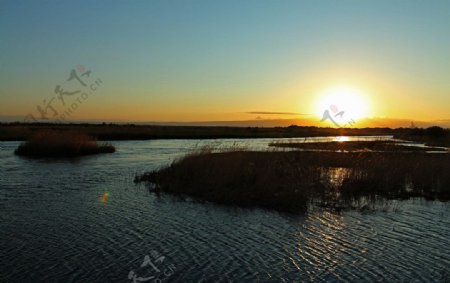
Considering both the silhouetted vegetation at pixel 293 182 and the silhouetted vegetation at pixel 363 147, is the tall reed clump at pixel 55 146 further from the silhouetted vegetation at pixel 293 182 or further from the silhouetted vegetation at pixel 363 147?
the silhouetted vegetation at pixel 363 147

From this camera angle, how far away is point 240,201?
687 inches

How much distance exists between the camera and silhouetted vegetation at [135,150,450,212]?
697 inches

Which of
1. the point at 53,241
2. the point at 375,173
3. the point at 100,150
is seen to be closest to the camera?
the point at 53,241

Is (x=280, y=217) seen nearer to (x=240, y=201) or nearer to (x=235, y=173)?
(x=240, y=201)

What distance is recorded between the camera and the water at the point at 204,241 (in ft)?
31.9

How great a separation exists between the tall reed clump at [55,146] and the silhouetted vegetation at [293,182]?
57.2 feet

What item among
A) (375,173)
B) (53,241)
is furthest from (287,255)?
(375,173)

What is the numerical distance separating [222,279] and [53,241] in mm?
5172

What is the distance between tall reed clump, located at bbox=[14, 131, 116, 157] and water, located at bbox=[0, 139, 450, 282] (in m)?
19.7

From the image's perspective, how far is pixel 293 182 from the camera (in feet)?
63.1

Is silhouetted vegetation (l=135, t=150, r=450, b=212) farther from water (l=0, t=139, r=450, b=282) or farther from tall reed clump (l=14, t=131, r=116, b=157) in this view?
tall reed clump (l=14, t=131, r=116, b=157)

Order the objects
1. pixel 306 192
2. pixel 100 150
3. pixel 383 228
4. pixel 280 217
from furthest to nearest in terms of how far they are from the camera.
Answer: pixel 100 150, pixel 306 192, pixel 280 217, pixel 383 228

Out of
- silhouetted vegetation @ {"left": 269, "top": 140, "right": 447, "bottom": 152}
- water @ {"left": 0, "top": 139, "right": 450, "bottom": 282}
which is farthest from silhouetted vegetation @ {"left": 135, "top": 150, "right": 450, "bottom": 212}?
silhouetted vegetation @ {"left": 269, "top": 140, "right": 447, "bottom": 152}

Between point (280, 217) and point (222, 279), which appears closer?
point (222, 279)
